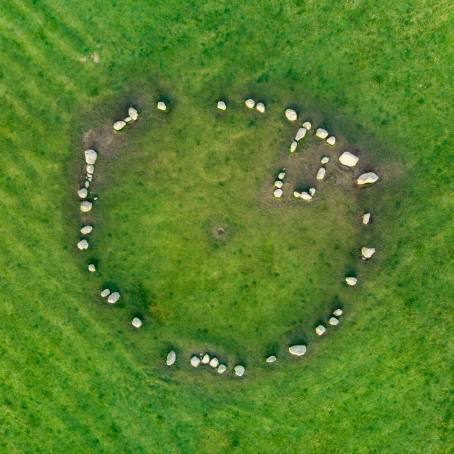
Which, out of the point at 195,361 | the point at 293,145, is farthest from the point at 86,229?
the point at 293,145

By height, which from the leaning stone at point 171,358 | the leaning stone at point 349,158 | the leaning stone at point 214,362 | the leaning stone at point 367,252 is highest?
the leaning stone at point 349,158

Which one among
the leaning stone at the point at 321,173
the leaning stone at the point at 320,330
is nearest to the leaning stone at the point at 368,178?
the leaning stone at the point at 321,173

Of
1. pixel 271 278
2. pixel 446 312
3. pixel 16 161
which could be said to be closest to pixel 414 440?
pixel 446 312

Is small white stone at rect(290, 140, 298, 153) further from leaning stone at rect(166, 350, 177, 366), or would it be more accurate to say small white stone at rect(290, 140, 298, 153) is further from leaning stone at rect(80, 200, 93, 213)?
leaning stone at rect(166, 350, 177, 366)

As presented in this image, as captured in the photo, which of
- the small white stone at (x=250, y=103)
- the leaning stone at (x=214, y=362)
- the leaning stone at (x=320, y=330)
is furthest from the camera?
the leaning stone at (x=214, y=362)

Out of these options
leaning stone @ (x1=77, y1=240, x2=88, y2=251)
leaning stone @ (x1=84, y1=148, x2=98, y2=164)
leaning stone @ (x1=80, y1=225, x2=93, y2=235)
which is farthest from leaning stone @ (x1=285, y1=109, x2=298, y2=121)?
leaning stone @ (x1=77, y1=240, x2=88, y2=251)

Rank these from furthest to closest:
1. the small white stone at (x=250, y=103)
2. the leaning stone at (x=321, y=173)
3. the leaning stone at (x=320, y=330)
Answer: the leaning stone at (x=320, y=330) < the leaning stone at (x=321, y=173) < the small white stone at (x=250, y=103)

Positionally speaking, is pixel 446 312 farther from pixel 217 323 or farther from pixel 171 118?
pixel 171 118

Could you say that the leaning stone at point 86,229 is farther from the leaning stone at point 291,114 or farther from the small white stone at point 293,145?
the leaning stone at point 291,114
